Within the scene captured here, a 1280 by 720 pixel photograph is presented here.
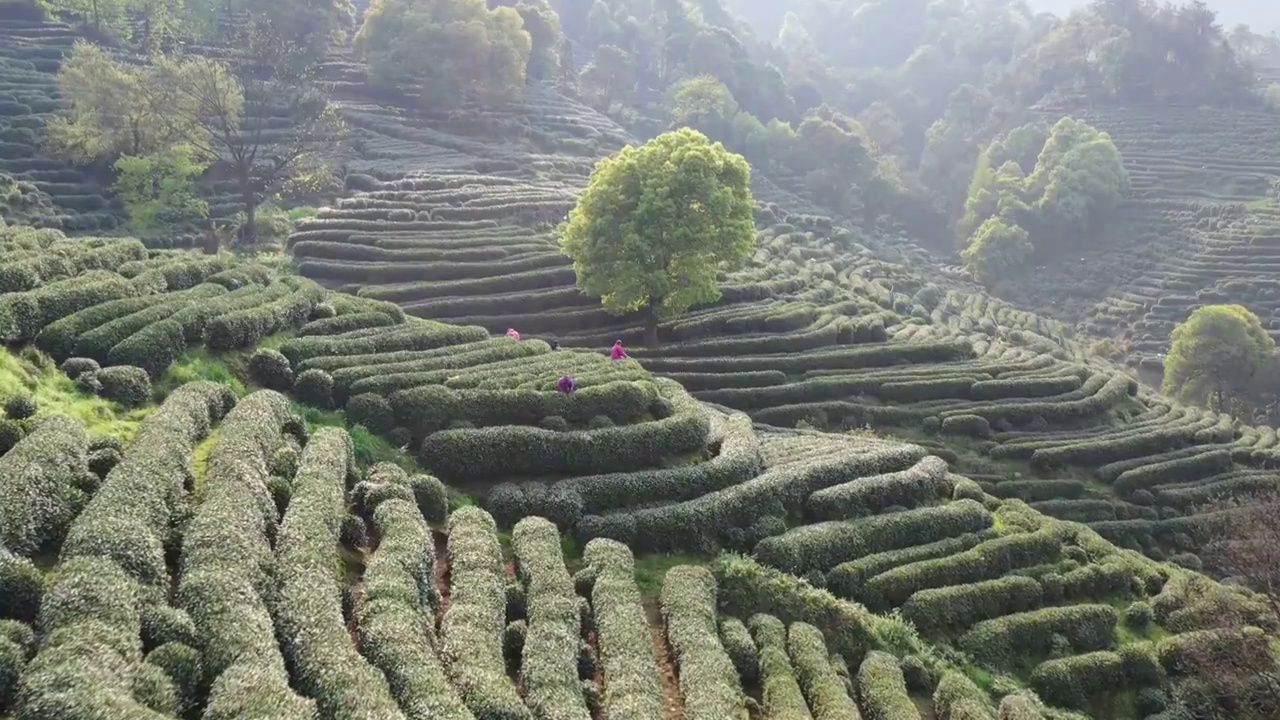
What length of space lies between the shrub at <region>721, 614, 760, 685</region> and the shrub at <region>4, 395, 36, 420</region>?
51.5 ft

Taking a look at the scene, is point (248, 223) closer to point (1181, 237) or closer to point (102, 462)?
point (102, 462)

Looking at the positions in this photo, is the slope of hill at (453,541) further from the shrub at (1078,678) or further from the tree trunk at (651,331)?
the tree trunk at (651,331)

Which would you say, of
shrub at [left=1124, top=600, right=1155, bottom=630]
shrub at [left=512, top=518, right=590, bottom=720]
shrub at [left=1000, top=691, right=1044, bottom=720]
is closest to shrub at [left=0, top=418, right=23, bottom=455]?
shrub at [left=512, top=518, right=590, bottom=720]

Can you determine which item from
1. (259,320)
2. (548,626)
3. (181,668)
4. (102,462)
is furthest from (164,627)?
(259,320)

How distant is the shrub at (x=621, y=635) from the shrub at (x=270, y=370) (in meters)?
10.6

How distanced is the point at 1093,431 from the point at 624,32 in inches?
4010

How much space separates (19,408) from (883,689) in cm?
1949

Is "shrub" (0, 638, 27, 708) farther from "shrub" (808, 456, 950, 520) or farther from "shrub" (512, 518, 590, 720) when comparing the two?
"shrub" (808, 456, 950, 520)

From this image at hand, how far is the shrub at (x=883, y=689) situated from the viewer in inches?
757

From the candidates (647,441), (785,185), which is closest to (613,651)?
(647,441)

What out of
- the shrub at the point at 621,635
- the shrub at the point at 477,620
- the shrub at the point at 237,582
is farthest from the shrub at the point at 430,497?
the shrub at the point at 621,635

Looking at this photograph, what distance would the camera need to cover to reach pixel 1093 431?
47.2m

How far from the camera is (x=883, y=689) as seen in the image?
19.8 meters

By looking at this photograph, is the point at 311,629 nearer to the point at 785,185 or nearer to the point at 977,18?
the point at 785,185
